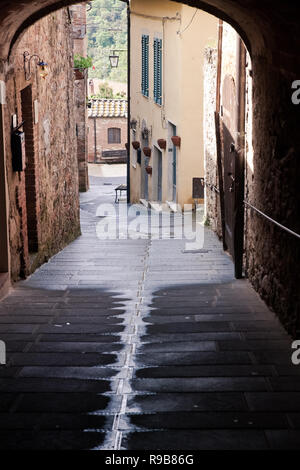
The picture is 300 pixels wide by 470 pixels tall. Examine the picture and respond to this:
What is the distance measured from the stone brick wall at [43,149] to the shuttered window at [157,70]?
6.20 metres

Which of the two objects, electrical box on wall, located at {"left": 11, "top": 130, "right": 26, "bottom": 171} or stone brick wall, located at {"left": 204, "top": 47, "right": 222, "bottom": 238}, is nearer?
electrical box on wall, located at {"left": 11, "top": 130, "right": 26, "bottom": 171}

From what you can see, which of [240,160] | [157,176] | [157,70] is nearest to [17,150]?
[240,160]

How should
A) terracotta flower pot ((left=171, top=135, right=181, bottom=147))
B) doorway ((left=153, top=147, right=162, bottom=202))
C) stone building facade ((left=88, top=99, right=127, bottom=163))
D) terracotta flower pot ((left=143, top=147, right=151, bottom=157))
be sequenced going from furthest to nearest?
1. stone building facade ((left=88, top=99, right=127, bottom=163))
2. terracotta flower pot ((left=143, top=147, right=151, bottom=157))
3. doorway ((left=153, top=147, right=162, bottom=202))
4. terracotta flower pot ((left=171, top=135, right=181, bottom=147))

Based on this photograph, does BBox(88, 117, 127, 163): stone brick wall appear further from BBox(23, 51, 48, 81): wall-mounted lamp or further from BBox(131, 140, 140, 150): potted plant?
BBox(23, 51, 48, 81): wall-mounted lamp

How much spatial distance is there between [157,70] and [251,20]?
12778mm

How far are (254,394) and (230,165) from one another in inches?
221

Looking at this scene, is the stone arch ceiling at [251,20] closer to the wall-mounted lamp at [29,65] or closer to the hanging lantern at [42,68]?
the wall-mounted lamp at [29,65]

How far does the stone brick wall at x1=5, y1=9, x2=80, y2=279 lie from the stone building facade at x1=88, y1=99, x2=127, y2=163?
25.1m

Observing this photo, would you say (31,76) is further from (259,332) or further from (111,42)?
(111,42)

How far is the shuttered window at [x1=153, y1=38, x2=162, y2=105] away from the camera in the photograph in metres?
18.2

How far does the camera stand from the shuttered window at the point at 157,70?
1822cm

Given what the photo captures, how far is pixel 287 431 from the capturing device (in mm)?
3346

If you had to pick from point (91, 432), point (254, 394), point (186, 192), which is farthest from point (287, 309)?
point (186, 192)

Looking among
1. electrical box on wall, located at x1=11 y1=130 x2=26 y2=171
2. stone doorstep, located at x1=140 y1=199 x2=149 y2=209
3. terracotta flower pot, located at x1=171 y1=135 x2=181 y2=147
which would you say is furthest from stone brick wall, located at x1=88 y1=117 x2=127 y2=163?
electrical box on wall, located at x1=11 y1=130 x2=26 y2=171
